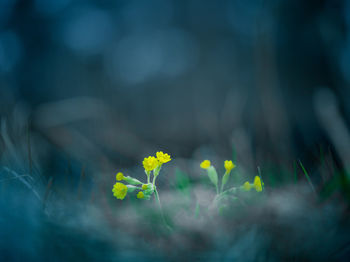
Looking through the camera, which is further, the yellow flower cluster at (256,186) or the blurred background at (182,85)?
the blurred background at (182,85)

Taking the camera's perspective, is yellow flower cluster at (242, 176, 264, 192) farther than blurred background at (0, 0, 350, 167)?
No

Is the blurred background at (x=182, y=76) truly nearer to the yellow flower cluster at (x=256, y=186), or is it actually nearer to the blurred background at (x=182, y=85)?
the blurred background at (x=182, y=85)

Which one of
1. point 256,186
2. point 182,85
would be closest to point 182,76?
point 182,85

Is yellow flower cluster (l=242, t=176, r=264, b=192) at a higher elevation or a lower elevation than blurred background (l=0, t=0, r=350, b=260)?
lower

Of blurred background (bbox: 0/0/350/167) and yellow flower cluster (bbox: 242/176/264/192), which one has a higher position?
blurred background (bbox: 0/0/350/167)

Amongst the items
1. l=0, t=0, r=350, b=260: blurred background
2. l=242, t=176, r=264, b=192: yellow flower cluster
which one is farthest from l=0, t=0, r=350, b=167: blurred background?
l=242, t=176, r=264, b=192: yellow flower cluster

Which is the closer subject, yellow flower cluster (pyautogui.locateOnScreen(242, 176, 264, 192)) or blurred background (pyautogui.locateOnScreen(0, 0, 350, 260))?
yellow flower cluster (pyautogui.locateOnScreen(242, 176, 264, 192))

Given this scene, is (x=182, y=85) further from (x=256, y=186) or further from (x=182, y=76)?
(x=256, y=186)

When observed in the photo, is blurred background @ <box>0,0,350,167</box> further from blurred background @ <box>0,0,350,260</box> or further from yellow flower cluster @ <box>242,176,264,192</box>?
yellow flower cluster @ <box>242,176,264,192</box>

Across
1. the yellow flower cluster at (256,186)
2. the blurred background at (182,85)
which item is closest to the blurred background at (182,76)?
the blurred background at (182,85)
